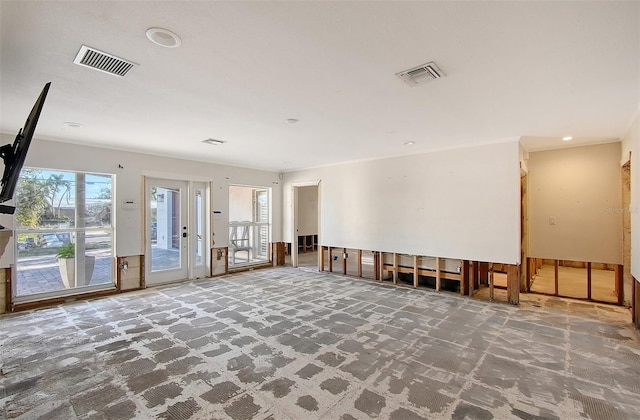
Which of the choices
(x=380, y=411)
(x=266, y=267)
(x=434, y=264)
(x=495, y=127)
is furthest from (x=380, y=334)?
(x=266, y=267)

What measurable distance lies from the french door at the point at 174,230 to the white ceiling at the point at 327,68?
190 centimetres

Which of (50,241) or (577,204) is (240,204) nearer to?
(50,241)

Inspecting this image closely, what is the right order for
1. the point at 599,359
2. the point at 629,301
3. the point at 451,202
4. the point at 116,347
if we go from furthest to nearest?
the point at 451,202 < the point at 629,301 < the point at 116,347 < the point at 599,359

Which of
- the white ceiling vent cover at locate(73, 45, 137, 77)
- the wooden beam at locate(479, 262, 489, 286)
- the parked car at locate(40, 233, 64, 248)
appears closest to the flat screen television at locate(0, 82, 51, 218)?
Answer: the white ceiling vent cover at locate(73, 45, 137, 77)

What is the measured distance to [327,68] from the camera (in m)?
2.45

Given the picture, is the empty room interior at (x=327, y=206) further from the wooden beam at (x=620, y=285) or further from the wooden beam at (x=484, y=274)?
the wooden beam at (x=484, y=274)

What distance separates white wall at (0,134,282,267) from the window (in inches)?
6.7

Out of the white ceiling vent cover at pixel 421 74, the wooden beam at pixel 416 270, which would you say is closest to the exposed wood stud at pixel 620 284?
the wooden beam at pixel 416 270

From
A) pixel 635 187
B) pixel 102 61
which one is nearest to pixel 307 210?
pixel 635 187

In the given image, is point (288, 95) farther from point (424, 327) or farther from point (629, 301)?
point (629, 301)

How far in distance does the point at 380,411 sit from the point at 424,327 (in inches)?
71.1

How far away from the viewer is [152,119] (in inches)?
149

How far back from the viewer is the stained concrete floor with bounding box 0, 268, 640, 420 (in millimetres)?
2232

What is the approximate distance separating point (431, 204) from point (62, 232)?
21.2 ft
